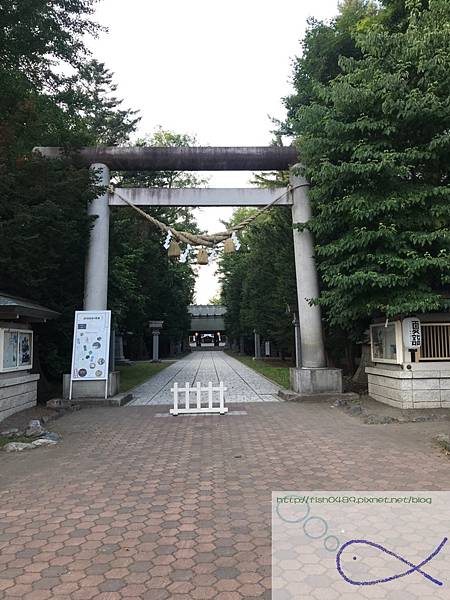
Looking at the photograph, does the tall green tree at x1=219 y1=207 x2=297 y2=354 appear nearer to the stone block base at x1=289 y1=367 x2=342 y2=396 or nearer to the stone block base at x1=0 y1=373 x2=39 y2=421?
the stone block base at x1=289 y1=367 x2=342 y2=396

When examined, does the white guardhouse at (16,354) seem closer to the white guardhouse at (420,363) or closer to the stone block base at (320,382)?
the stone block base at (320,382)

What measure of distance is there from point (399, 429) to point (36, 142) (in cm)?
1279

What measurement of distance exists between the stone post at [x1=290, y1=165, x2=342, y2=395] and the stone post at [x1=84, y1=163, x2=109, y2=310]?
5674 mm

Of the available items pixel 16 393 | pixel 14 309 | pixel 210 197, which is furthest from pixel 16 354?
pixel 210 197

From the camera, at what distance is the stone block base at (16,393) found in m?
10.5

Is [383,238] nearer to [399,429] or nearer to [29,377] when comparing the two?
[399,429]

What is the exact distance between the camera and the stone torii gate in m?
14.0

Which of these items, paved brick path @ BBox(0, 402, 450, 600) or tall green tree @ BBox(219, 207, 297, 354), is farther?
tall green tree @ BBox(219, 207, 297, 354)

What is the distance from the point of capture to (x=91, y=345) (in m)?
13.1

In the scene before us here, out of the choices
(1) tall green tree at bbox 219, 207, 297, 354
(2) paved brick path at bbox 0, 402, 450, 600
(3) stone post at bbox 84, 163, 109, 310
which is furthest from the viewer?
(1) tall green tree at bbox 219, 207, 297, 354

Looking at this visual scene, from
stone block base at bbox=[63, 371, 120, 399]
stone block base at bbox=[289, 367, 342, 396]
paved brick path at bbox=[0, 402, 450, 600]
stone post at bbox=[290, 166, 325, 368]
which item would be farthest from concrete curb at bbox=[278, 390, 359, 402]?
stone block base at bbox=[63, 371, 120, 399]

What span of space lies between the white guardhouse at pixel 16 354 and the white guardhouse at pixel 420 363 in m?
8.47

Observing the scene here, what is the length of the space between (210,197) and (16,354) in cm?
701

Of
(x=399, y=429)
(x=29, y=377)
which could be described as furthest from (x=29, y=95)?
(x=399, y=429)
